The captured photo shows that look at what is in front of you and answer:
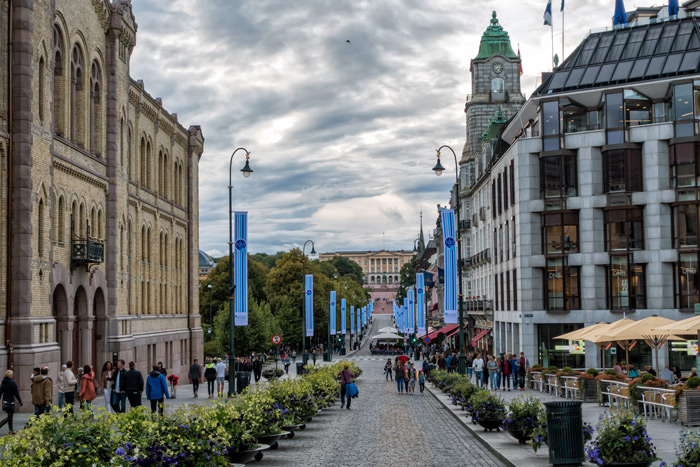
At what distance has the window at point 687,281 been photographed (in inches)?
1799

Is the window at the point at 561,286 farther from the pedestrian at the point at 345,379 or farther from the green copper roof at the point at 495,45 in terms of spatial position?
the green copper roof at the point at 495,45

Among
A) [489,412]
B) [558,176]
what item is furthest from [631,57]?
[489,412]

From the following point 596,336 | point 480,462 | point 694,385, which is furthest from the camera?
point 596,336

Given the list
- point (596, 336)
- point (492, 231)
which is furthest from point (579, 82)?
point (596, 336)

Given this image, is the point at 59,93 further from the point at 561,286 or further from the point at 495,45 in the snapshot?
the point at 495,45

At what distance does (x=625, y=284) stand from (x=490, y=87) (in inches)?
1678

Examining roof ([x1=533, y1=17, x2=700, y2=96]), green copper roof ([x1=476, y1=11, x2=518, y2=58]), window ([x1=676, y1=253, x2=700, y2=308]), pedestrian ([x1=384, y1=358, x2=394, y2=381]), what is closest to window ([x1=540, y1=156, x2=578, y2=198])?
roof ([x1=533, y1=17, x2=700, y2=96])

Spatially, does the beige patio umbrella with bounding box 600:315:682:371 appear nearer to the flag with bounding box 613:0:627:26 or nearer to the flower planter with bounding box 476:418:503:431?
the flower planter with bounding box 476:418:503:431

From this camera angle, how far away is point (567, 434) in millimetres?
14336

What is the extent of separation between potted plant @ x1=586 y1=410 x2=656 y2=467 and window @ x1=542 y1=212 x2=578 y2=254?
36869 mm

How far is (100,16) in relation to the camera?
120 ft

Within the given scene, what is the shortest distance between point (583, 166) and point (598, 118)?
2952 millimetres

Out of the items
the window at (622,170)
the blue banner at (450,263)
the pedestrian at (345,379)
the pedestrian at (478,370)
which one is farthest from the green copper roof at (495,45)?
the pedestrian at (345,379)

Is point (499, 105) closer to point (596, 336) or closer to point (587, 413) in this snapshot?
point (596, 336)
